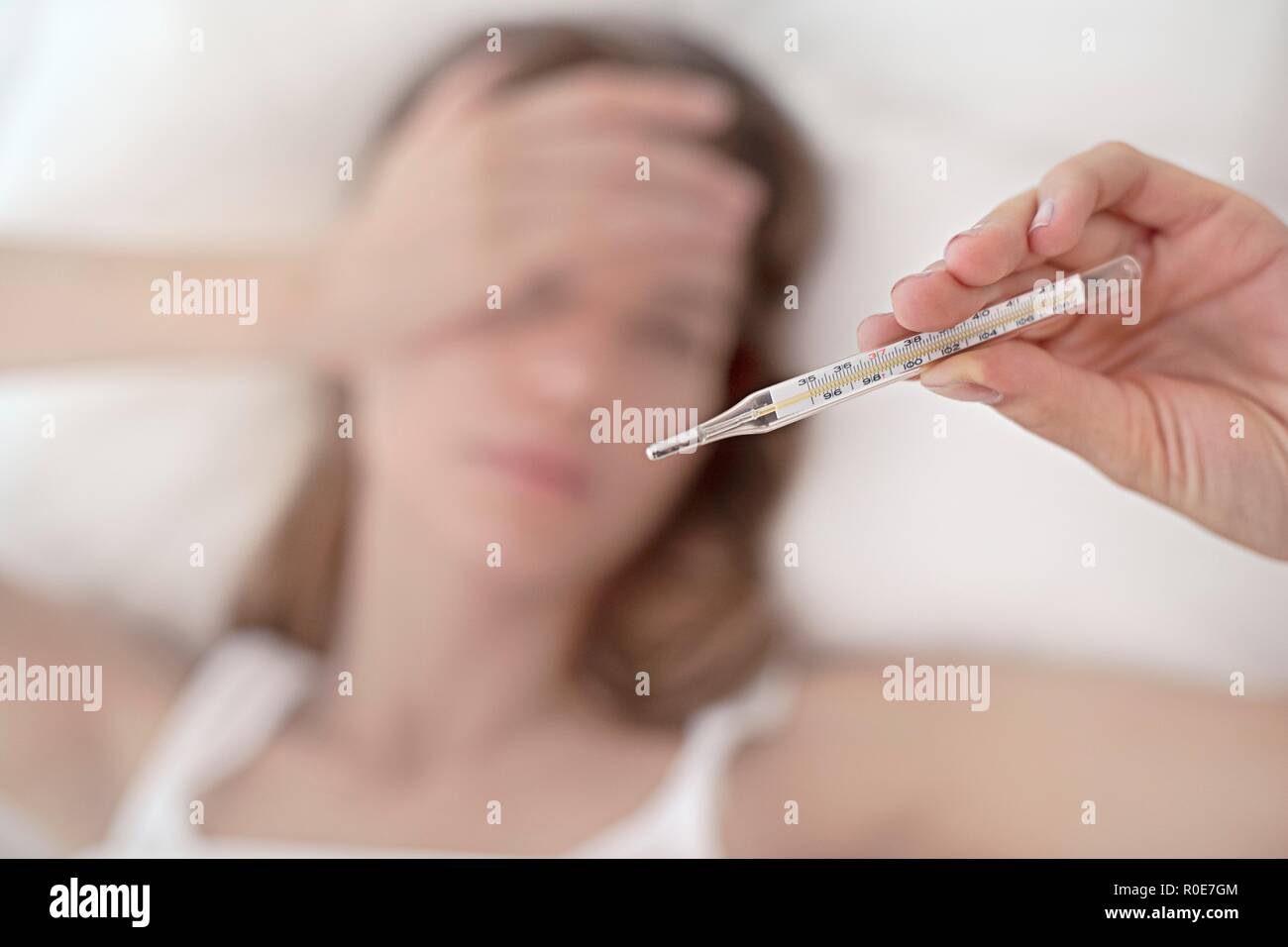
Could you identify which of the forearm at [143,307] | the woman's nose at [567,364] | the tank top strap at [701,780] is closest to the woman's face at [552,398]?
the woman's nose at [567,364]

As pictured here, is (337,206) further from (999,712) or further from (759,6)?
(999,712)

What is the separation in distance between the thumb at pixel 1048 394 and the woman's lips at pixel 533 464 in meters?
0.35

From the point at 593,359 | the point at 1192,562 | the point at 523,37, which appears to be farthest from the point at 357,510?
the point at 1192,562

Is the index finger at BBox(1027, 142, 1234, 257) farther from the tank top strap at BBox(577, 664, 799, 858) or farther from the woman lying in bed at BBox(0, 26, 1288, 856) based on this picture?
the tank top strap at BBox(577, 664, 799, 858)

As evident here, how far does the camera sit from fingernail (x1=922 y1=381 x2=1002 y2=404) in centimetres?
57

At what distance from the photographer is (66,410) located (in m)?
0.83

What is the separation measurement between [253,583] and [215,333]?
0.81ft

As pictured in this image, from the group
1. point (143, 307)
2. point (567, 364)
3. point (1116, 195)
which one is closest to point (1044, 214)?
point (1116, 195)

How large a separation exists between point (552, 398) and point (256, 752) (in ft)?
1.45

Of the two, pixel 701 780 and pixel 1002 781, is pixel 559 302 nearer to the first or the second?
pixel 701 780

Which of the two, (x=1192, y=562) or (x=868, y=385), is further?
(x=1192, y=562)

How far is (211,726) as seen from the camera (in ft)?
2.66
